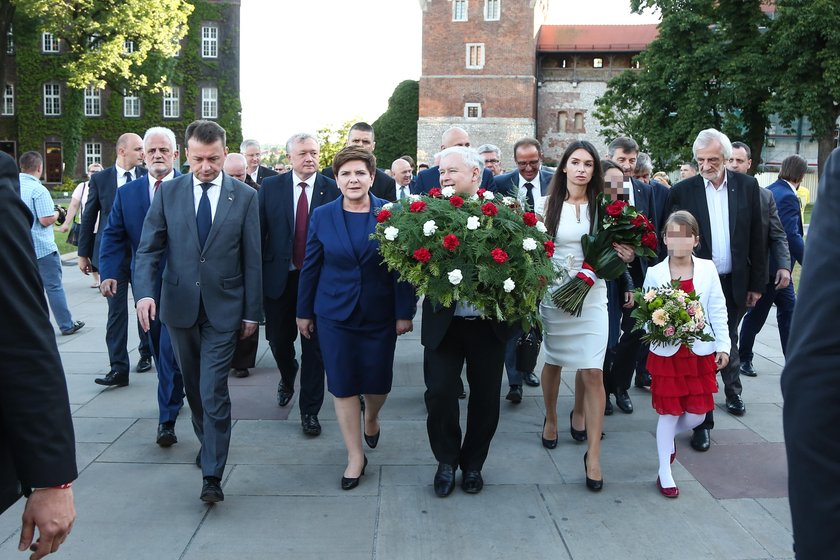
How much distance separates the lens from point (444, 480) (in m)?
4.95

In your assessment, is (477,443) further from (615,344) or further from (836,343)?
(836,343)

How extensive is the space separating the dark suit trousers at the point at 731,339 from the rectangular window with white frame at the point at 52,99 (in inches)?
2165

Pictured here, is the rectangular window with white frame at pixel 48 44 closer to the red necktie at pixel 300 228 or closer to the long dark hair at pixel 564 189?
the red necktie at pixel 300 228

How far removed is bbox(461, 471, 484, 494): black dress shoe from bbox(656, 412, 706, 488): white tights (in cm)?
109

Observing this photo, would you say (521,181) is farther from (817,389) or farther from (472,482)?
(817,389)

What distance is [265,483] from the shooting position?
5105 millimetres

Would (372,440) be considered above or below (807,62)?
below

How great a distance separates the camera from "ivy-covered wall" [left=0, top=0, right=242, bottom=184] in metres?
52.5

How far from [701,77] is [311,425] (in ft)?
101

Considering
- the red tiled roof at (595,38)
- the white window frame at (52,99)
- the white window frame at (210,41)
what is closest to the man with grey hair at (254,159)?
the white window frame at (210,41)

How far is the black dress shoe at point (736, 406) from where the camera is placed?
671 centimetres

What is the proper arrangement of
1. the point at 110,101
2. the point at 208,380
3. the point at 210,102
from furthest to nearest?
1. the point at 210,102
2. the point at 110,101
3. the point at 208,380

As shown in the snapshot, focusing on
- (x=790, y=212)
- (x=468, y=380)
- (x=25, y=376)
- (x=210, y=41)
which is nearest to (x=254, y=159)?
(x=790, y=212)

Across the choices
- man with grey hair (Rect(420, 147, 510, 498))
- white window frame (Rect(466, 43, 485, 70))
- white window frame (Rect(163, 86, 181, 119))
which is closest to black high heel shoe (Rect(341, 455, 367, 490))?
man with grey hair (Rect(420, 147, 510, 498))
